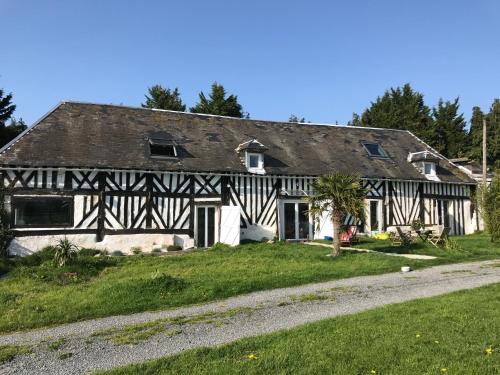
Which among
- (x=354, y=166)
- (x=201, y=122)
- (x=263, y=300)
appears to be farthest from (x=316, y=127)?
(x=263, y=300)

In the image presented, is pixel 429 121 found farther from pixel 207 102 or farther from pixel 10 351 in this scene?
pixel 10 351

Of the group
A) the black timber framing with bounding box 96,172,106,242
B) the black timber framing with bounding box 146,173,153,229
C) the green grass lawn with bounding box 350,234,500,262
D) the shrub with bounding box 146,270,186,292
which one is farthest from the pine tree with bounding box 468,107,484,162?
the shrub with bounding box 146,270,186,292

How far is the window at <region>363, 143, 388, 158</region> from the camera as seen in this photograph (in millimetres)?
22828

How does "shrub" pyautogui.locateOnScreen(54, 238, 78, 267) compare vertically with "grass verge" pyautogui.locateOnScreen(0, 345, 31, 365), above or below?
above

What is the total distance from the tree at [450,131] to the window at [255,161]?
26777 mm

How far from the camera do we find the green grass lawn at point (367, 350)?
4500 mm

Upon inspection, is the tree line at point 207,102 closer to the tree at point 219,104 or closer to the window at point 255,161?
the tree at point 219,104

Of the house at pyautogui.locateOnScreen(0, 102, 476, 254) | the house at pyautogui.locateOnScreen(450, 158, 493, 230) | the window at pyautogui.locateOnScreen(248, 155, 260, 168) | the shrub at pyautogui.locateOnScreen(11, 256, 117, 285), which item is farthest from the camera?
the house at pyautogui.locateOnScreen(450, 158, 493, 230)

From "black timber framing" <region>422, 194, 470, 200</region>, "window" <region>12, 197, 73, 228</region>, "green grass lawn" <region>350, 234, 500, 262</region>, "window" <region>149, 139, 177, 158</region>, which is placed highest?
"window" <region>149, 139, 177, 158</region>

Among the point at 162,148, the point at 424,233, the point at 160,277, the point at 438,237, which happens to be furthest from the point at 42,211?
the point at 438,237

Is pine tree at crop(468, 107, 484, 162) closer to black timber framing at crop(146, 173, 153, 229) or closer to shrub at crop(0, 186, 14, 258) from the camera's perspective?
black timber framing at crop(146, 173, 153, 229)

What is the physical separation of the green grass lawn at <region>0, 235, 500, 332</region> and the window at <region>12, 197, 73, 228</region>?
74.2 inches

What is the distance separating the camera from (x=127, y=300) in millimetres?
8203

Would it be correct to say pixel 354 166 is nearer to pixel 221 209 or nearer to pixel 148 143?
pixel 221 209
